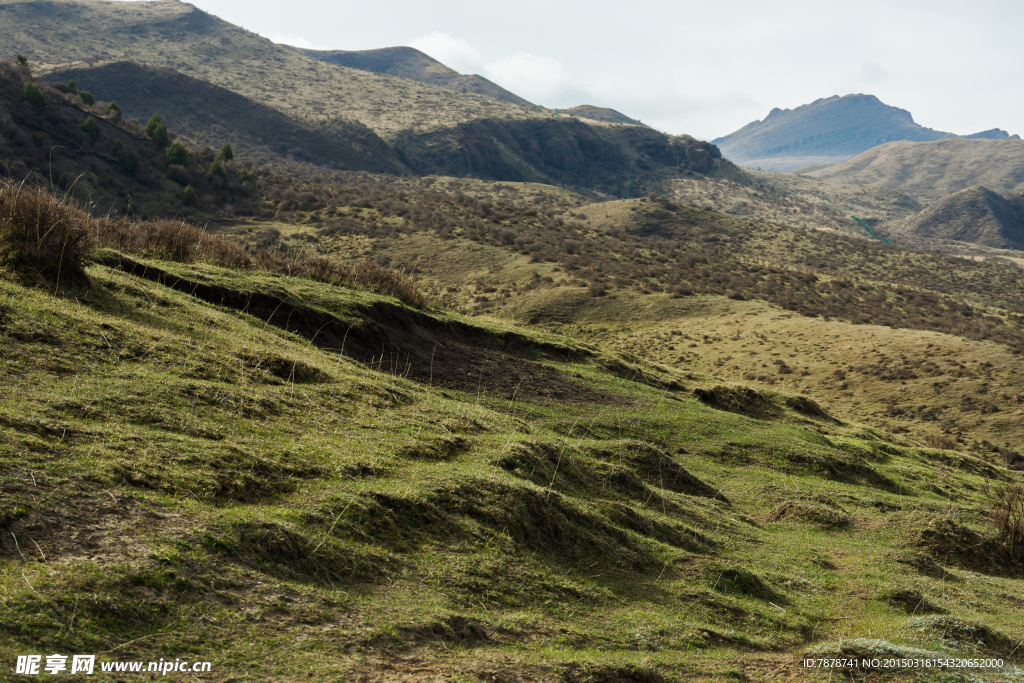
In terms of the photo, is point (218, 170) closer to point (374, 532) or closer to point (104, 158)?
point (104, 158)

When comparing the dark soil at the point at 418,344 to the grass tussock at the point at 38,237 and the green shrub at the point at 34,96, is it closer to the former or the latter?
the grass tussock at the point at 38,237

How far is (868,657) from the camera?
238 inches

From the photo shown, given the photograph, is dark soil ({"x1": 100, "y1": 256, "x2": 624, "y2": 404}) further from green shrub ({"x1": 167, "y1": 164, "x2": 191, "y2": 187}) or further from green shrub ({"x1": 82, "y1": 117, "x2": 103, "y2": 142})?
green shrub ({"x1": 82, "y1": 117, "x2": 103, "y2": 142})

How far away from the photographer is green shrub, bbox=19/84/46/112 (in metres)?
53.5

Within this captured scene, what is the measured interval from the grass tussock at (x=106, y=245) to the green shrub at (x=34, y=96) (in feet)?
152

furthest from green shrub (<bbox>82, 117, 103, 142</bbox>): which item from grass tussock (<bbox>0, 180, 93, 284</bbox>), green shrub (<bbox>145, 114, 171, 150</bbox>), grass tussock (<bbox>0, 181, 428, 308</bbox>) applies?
grass tussock (<bbox>0, 180, 93, 284</bbox>)

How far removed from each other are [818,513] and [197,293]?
12205 mm

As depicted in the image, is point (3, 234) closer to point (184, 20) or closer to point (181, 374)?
point (181, 374)

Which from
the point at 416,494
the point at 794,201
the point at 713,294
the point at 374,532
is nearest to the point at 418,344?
the point at 416,494

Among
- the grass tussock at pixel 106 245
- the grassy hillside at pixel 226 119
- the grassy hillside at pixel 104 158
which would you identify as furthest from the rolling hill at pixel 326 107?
the grass tussock at pixel 106 245

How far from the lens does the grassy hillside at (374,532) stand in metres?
4.42

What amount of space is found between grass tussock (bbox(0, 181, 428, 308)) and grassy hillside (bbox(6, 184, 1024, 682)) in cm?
27

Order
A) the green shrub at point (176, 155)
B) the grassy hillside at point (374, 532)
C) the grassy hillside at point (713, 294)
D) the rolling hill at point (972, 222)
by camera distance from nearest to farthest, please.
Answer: the grassy hillside at point (374, 532) < the grassy hillside at point (713, 294) < the green shrub at point (176, 155) < the rolling hill at point (972, 222)

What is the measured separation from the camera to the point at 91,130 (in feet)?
180
